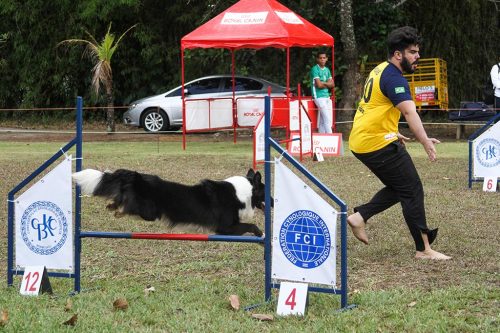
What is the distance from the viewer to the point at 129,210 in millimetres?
5500

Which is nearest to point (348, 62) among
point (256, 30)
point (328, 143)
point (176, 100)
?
point (176, 100)

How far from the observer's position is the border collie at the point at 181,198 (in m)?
5.39

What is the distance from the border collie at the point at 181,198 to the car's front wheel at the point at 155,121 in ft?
51.0

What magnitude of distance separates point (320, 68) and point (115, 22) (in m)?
10.5

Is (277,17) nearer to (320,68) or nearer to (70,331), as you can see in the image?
(320,68)

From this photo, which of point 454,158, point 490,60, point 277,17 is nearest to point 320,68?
point 277,17

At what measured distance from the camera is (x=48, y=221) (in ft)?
18.1

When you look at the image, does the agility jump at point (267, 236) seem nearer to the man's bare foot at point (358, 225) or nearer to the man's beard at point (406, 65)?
the man's bare foot at point (358, 225)

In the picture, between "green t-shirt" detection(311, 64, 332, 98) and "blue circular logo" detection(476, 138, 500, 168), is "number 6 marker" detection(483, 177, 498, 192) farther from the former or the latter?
"green t-shirt" detection(311, 64, 332, 98)

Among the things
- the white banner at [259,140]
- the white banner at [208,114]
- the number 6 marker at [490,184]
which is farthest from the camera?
the white banner at [208,114]

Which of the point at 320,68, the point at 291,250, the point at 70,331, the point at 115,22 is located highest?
the point at 115,22

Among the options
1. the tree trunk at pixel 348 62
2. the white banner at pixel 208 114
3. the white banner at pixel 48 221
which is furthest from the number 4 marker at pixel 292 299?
the tree trunk at pixel 348 62

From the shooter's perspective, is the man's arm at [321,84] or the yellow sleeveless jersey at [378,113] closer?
the yellow sleeveless jersey at [378,113]

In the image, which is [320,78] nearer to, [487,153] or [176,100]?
[176,100]
